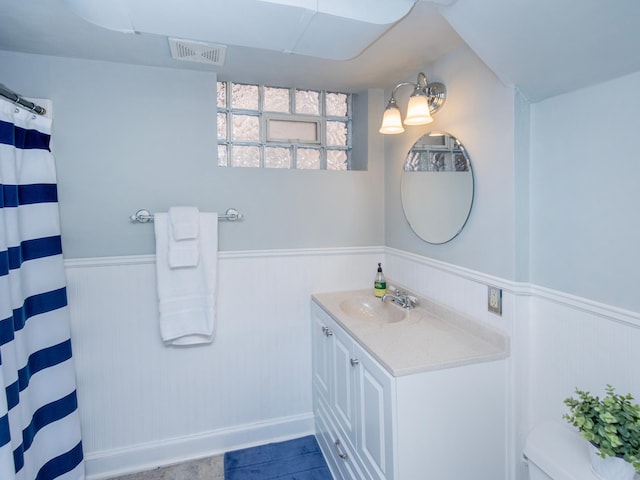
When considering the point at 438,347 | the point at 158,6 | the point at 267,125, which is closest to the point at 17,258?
the point at 158,6

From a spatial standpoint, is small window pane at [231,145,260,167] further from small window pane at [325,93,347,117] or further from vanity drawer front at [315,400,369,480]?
vanity drawer front at [315,400,369,480]

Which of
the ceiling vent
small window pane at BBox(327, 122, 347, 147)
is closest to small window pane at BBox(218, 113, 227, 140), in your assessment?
the ceiling vent

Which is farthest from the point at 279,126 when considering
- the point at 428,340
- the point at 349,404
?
the point at 349,404

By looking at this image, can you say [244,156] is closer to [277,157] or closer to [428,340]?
[277,157]

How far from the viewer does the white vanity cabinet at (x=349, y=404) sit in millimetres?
1387

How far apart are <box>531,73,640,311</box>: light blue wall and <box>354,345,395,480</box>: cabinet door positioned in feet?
2.37

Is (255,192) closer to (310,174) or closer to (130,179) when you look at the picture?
(310,174)

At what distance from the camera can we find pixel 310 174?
88.2 inches

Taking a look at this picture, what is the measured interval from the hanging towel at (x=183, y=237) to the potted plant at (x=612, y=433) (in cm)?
171

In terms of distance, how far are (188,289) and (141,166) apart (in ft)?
2.31

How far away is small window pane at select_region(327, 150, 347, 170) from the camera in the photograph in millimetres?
2406

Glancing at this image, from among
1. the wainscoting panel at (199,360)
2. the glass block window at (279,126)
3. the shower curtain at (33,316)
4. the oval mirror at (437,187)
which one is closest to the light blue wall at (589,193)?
the oval mirror at (437,187)

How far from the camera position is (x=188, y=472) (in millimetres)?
2004

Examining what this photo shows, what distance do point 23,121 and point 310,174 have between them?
1375 millimetres
